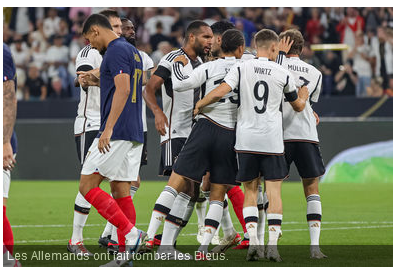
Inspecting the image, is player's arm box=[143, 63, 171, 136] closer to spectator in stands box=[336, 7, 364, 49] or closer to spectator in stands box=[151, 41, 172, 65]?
spectator in stands box=[151, 41, 172, 65]

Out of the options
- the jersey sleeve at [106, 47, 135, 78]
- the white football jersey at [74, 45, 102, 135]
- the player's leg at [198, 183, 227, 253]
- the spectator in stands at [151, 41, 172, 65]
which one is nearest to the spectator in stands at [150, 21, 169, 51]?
the spectator in stands at [151, 41, 172, 65]

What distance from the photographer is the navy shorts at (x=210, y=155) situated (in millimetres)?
6797

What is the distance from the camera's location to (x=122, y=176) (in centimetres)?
646

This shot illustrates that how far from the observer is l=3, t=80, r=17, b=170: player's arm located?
5.49 m

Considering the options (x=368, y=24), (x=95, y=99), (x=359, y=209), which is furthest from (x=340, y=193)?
(x=95, y=99)

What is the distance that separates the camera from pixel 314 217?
23.0 ft

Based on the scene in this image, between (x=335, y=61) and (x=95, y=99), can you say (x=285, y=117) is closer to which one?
(x=95, y=99)

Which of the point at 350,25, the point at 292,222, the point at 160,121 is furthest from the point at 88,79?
the point at 350,25

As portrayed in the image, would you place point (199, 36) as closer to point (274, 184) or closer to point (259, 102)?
point (259, 102)

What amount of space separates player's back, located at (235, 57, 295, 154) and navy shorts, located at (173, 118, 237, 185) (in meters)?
0.22

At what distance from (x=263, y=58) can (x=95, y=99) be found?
6.11 feet

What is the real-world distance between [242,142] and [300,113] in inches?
27.0

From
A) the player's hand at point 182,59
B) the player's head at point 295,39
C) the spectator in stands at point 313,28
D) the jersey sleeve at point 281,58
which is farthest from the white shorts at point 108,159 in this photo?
the spectator in stands at point 313,28

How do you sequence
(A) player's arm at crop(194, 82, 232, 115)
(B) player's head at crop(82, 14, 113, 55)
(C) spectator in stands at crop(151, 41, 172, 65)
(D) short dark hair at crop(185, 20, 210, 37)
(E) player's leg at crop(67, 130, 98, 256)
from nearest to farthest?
1. (B) player's head at crop(82, 14, 113, 55)
2. (A) player's arm at crop(194, 82, 232, 115)
3. (E) player's leg at crop(67, 130, 98, 256)
4. (D) short dark hair at crop(185, 20, 210, 37)
5. (C) spectator in stands at crop(151, 41, 172, 65)
